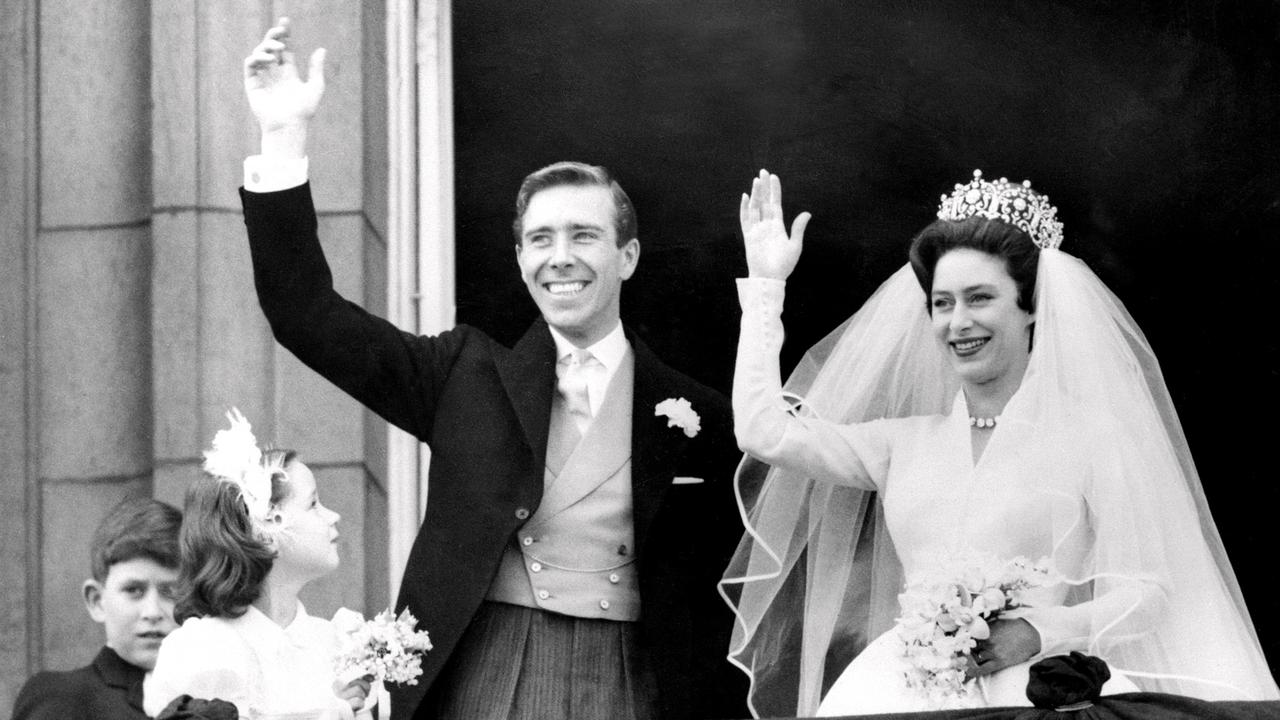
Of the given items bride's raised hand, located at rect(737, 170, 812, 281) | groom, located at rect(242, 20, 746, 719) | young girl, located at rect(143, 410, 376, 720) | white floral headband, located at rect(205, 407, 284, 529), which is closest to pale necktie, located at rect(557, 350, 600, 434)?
groom, located at rect(242, 20, 746, 719)

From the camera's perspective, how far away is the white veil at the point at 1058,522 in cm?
508

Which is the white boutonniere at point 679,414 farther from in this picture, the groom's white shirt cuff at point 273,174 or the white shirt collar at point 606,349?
the groom's white shirt cuff at point 273,174

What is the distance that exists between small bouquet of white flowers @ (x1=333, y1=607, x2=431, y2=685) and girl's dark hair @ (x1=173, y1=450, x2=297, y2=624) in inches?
8.8

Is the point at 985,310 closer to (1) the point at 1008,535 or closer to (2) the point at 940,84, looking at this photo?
(1) the point at 1008,535

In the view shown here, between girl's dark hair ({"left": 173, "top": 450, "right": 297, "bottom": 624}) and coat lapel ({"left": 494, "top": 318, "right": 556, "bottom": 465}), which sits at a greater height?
coat lapel ({"left": 494, "top": 318, "right": 556, "bottom": 465})

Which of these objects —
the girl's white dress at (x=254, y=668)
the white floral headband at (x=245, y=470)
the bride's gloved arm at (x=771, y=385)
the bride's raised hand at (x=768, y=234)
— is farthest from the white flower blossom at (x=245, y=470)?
the bride's raised hand at (x=768, y=234)

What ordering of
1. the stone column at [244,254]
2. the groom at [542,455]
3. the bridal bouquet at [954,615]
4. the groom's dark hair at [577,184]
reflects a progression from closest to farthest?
the bridal bouquet at [954,615], the groom at [542,455], the groom's dark hair at [577,184], the stone column at [244,254]

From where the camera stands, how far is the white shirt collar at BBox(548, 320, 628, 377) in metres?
5.55

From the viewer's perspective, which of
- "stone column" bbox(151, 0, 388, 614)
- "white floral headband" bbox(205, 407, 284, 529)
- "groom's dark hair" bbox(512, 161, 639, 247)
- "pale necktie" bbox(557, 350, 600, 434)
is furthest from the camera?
"stone column" bbox(151, 0, 388, 614)

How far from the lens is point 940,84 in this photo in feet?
20.6

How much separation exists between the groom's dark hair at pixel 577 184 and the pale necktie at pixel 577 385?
276mm

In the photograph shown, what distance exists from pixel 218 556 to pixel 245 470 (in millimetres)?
185

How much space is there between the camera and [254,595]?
5.10 metres

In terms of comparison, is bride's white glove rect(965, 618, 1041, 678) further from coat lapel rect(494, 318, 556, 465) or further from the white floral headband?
the white floral headband
